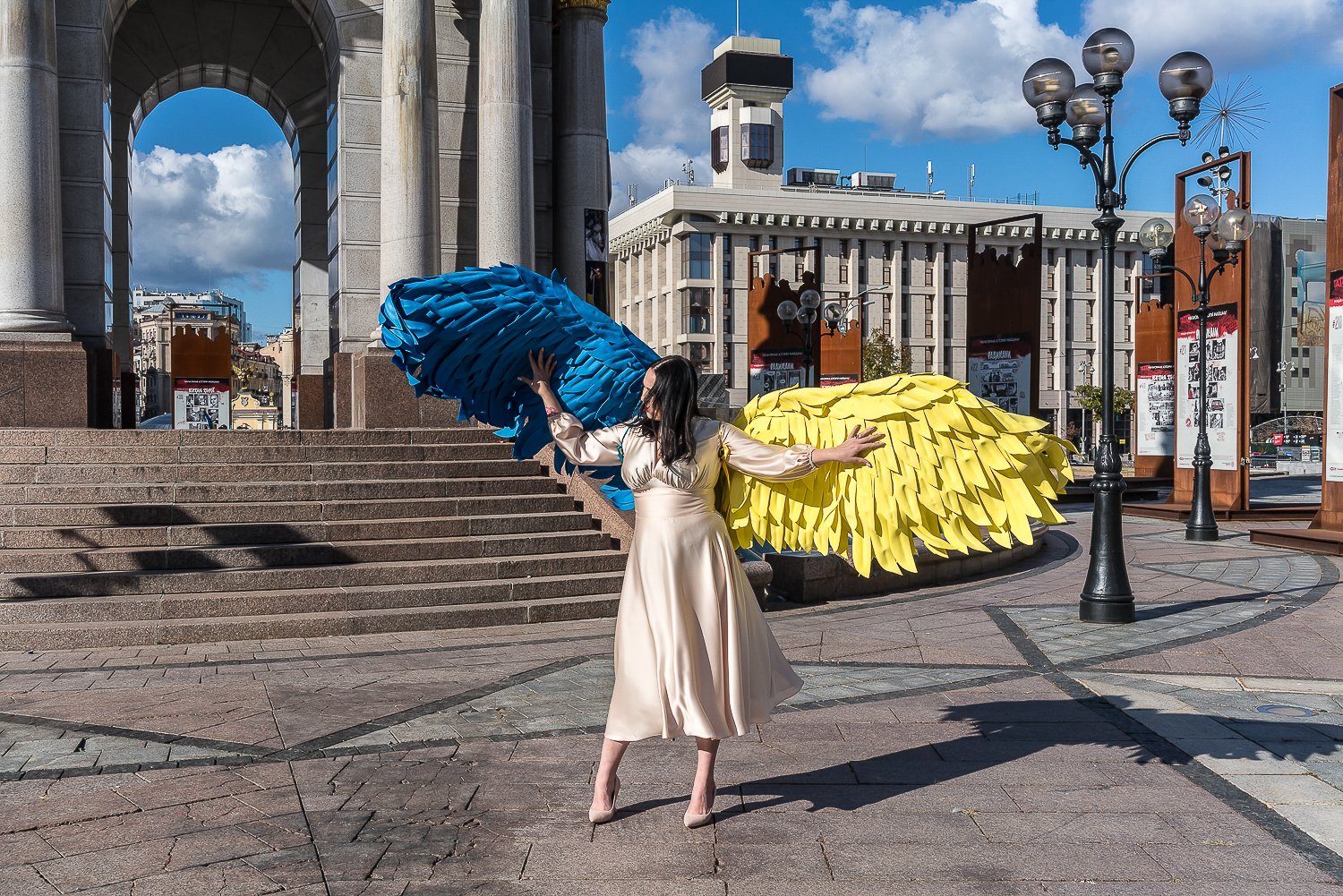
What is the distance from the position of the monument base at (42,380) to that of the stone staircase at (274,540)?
278 cm

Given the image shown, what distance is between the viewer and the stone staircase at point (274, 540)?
405 inches

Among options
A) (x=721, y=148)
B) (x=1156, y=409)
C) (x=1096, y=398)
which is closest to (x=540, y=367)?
(x=1156, y=409)

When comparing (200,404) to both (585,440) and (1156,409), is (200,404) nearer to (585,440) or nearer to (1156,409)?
(585,440)

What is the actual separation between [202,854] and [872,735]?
11.8ft

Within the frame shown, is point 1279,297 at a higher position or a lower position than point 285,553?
higher

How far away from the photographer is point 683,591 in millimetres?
5031

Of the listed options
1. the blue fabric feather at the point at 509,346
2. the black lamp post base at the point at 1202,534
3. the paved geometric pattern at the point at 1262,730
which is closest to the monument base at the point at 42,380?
the blue fabric feather at the point at 509,346

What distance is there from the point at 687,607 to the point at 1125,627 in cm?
723

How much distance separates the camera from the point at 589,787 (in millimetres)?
5758

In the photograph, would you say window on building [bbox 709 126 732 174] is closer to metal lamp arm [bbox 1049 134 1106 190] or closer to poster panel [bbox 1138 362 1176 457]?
poster panel [bbox 1138 362 1176 457]

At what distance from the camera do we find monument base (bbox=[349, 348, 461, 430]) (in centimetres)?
1683

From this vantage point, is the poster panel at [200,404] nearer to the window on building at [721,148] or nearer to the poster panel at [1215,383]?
the poster panel at [1215,383]

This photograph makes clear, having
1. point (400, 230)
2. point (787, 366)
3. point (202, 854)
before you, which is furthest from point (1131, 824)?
point (787, 366)

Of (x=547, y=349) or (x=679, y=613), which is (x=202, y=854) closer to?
(x=679, y=613)
